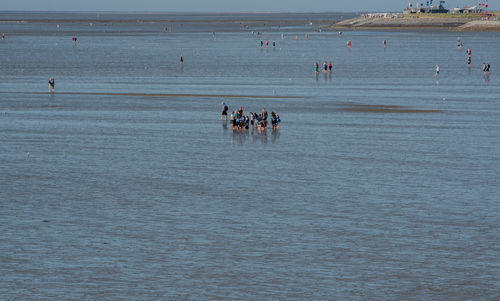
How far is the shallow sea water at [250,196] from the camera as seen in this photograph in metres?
29.1

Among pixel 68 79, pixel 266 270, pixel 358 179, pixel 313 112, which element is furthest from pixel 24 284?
pixel 68 79

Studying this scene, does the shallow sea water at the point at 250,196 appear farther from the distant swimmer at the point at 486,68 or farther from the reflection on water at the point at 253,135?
the distant swimmer at the point at 486,68

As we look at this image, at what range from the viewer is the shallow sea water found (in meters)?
29.1

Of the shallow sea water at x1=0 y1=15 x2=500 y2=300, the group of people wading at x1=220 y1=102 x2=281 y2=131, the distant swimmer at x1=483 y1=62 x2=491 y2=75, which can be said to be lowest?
the shallow sea water at x1=0 y1=15 x2=500 y2=300

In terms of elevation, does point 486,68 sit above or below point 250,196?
above

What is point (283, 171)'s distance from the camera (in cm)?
4584

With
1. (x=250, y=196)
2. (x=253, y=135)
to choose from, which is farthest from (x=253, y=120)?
(x=250, y=196)

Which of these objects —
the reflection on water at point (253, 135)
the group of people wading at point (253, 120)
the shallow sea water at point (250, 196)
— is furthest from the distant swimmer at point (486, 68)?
the reflection on water at point (253, 135)

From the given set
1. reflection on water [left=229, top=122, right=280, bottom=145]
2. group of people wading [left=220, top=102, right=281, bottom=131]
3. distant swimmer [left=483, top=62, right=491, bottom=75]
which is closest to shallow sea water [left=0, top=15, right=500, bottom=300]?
reflection on water [left=229, top=122, right=280, bottom=145]

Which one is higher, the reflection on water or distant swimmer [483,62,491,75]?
distant swimmer [483,62,491,75]

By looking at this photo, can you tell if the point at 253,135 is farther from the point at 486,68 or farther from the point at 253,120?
the point at 486,68

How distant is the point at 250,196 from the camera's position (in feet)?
132

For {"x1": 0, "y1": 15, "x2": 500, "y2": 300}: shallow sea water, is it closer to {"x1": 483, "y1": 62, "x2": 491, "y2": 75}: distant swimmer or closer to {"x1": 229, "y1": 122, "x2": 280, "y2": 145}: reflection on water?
{"x1": 229, "y1": 122, "x2": 280, "y2": 145}: reflection on water

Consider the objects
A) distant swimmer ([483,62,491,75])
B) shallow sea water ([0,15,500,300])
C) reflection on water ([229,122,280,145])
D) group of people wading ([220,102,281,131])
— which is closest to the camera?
shallow sea water ([0,15,500,300])
